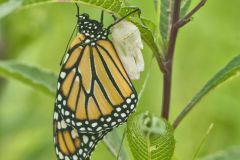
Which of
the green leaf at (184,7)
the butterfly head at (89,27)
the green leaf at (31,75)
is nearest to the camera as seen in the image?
the green leaf at (184,7)

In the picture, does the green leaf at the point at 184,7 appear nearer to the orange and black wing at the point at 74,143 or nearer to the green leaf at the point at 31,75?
the orange and black wing at the point at 74,143

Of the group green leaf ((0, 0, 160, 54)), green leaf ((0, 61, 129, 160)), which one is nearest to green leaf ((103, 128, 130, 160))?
green leaf ((0, 61, 129, 160))

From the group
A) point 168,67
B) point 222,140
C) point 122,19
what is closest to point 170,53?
point 168,67

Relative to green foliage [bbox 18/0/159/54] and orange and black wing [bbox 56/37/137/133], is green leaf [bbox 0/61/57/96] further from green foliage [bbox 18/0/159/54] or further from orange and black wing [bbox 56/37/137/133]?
green foliage [bbox 18/0/159/54]

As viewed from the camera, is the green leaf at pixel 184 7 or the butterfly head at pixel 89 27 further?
the butterfly head at pixel 89 27

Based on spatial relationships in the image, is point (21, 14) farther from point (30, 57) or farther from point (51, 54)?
point (51, 54)

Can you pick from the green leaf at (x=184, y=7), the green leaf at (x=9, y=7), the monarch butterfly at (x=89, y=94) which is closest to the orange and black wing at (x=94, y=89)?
the monarch butterfly at (x=89, y=94)
